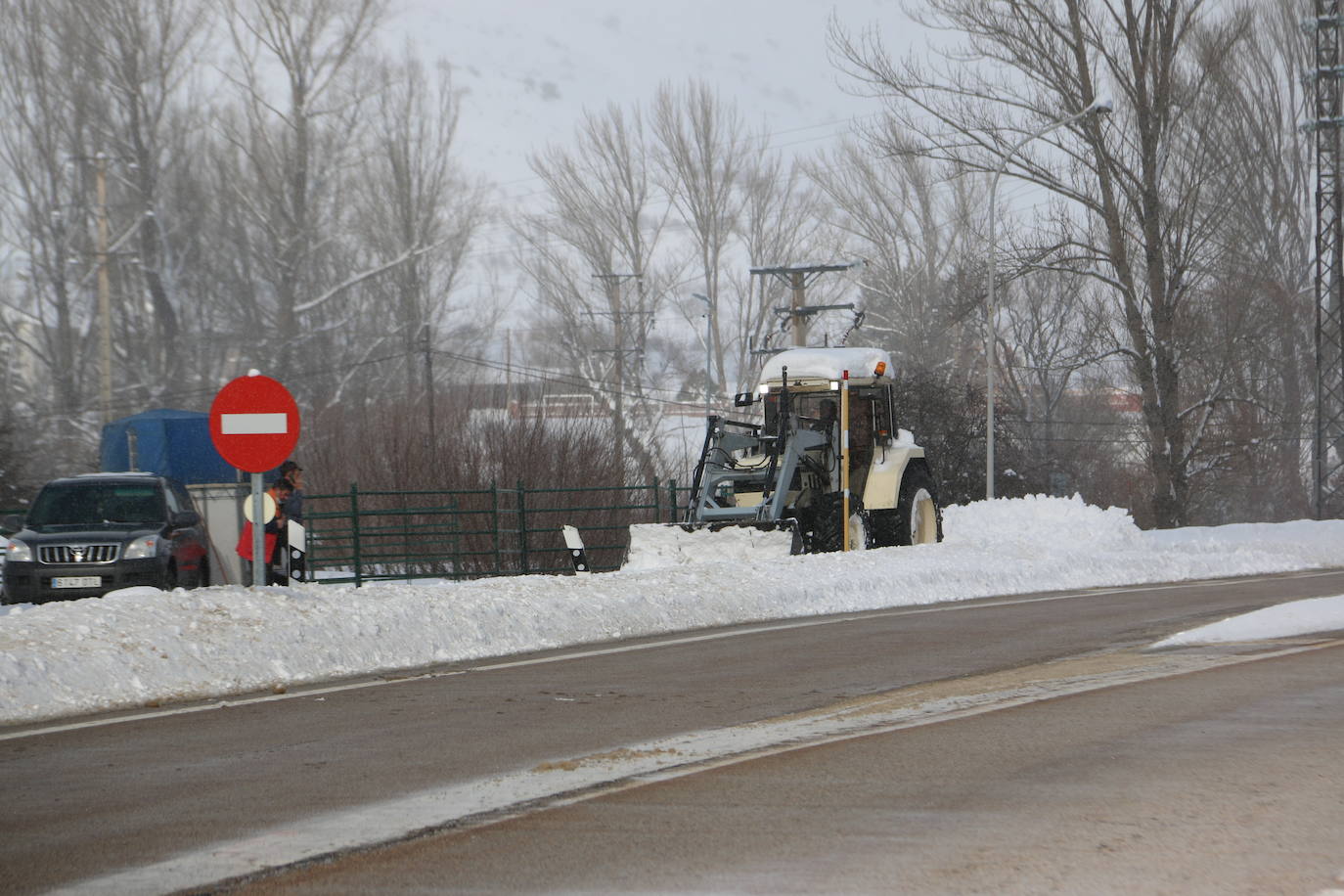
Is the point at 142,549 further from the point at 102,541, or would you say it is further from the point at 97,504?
the point at 97,504

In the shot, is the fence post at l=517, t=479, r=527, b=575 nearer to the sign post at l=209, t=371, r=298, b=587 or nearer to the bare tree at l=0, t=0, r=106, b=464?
the sign post at l=209, t=371, r=298, b=587

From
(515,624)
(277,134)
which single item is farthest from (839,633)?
(277,134)

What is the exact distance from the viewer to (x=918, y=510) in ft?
79.6

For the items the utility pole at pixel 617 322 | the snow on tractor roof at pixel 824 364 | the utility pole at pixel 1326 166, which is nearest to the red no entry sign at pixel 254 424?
the snow on tractor roof at pixel 824 364

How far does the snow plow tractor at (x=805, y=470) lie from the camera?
20859mm

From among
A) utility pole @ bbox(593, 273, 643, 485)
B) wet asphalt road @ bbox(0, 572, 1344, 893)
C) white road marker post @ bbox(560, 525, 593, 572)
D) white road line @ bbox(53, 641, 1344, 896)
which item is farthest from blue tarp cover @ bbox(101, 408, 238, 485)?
utility pole @ bbox(593, 273, 643, 485)

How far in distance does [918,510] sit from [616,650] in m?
12.0

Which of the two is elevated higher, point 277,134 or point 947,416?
point 277,134

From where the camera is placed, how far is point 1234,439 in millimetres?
47875

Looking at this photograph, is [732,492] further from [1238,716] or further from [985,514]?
[1238,716]

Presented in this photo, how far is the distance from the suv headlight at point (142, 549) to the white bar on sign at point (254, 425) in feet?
18.0

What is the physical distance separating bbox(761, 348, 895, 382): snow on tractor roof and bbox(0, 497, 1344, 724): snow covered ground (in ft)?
8.86

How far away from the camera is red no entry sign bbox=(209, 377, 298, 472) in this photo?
1285cm

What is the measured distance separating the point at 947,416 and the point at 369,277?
2286 cm
